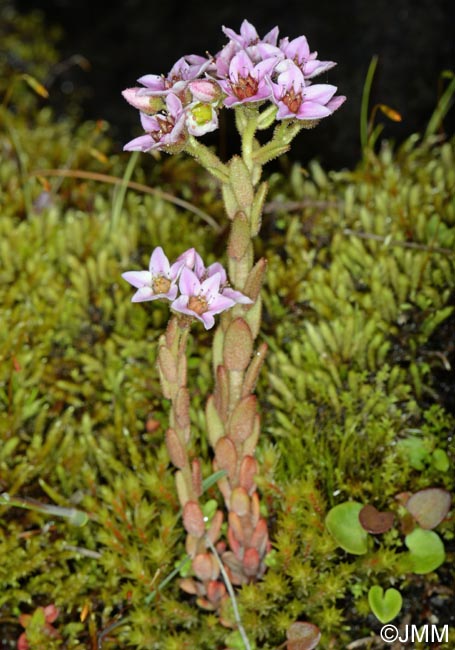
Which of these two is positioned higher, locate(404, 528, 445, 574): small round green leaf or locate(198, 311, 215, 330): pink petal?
locate(198, 311, 215, 330): pink petal

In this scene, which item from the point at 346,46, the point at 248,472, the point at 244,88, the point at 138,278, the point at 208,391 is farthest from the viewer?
the point at 346,46

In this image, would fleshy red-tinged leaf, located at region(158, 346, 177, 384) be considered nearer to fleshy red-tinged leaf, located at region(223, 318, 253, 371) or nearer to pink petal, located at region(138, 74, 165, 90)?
fleshy red-tinged leaf, located at region(223, 318, 253, 371)

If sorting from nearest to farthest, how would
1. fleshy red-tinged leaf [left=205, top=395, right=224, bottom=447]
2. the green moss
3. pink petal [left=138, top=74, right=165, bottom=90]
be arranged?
pink petal [left=138, top=74, right=165, bottom=90] < fleshy red-tinged leaf [left=205, top=395, right=224, bottom=447] < the green moss

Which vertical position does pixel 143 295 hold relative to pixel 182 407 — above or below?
above

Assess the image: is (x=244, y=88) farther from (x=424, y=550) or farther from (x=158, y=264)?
(x=424, y=550)

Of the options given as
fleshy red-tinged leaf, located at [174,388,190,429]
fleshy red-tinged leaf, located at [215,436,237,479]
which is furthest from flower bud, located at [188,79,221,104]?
fleshy red-tinged leaf, located at [215,436,237,479]

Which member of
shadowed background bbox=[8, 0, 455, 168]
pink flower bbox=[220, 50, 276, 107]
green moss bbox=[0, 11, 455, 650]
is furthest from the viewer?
shadowed background bbox=[8, 0, 455, 168]

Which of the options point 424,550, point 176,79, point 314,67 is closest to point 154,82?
point 176,79

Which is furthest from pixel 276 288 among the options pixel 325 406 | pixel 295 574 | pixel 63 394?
pixel 295 574
